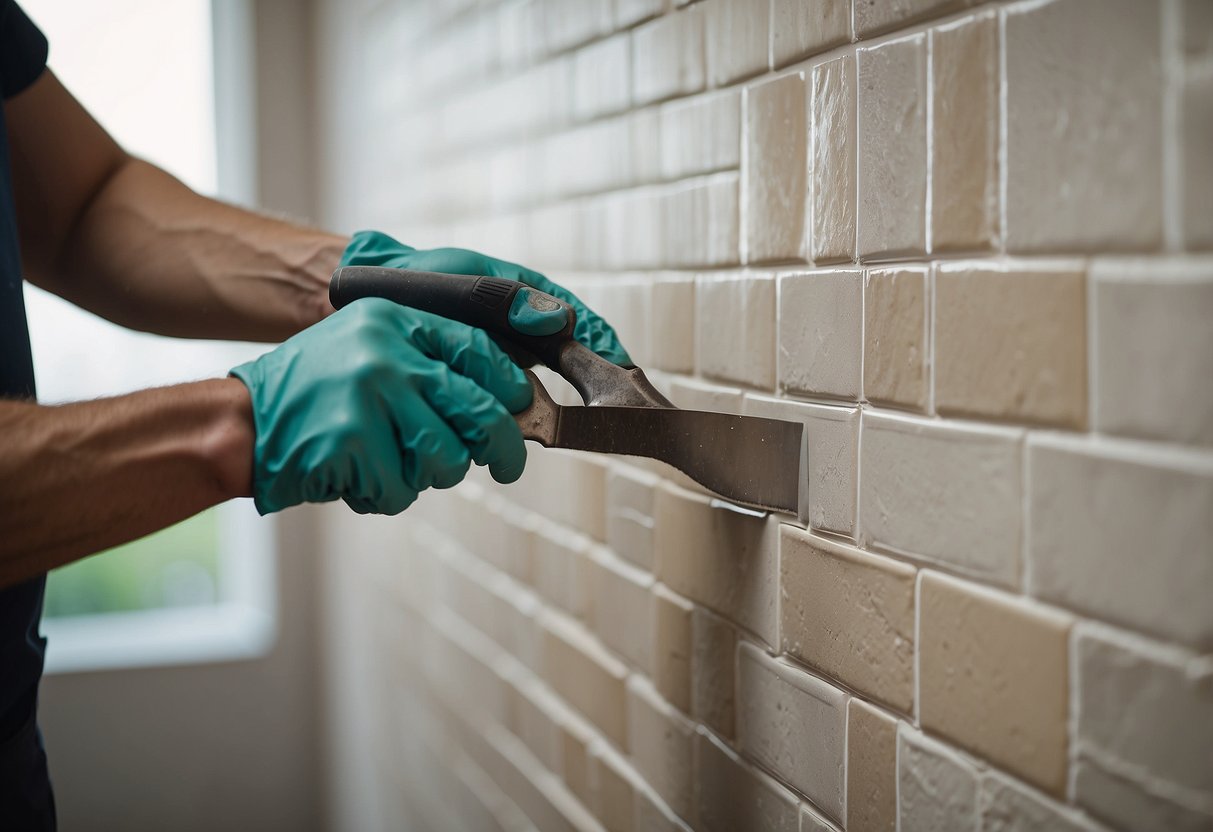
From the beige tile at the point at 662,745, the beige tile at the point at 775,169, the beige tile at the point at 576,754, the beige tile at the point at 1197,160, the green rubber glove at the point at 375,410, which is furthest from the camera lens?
the beige tile at the point at 576,754

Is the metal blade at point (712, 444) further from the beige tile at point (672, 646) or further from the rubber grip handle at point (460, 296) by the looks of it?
the beige tile at point (672, 646)

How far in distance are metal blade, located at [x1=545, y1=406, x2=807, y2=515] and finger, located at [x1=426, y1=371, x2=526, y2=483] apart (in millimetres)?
45

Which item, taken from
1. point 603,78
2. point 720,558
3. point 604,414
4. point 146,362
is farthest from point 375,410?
point 146,362

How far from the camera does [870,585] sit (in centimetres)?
73

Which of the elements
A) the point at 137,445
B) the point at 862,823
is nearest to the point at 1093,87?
the point at 862,823

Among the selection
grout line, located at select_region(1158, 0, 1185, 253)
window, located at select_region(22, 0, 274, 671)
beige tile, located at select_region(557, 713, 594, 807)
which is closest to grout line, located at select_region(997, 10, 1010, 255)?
grout line, located at select_region(1158, 0, 1185, 253)

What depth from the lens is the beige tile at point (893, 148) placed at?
661mm

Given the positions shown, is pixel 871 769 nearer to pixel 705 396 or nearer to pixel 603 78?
pixel 705 396

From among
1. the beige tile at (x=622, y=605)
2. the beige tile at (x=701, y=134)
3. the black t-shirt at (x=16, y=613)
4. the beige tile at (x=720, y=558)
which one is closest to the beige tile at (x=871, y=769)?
the beige tile at (x=720, y=558)

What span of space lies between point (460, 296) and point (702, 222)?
0.27m

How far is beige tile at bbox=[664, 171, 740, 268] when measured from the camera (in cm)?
90

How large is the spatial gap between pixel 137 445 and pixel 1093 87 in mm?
668

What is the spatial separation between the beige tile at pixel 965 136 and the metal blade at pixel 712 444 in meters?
0.21

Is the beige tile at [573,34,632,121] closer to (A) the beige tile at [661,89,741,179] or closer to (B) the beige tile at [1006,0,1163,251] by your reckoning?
(A) the beige tile at [661,89,741,179]
